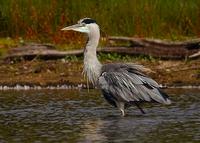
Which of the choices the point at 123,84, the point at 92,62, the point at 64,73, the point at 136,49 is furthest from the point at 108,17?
the point at 123,84

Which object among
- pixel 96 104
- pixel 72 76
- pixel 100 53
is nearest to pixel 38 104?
pixel 96 104

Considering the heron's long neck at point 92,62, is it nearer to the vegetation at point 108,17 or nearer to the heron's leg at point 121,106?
the heron's leg at point 121,106

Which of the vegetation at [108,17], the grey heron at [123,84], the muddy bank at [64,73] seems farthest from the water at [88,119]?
the vegetation at [108,17]

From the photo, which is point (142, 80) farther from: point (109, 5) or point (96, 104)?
point (109, 5)

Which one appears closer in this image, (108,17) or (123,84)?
(123,84)

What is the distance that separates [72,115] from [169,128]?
172 cm

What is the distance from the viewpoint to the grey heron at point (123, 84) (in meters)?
11.3

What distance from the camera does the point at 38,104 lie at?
1226 cm

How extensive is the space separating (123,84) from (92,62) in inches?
25.0

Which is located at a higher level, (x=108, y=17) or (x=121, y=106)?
(x=108, y=17)

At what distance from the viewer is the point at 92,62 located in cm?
1184

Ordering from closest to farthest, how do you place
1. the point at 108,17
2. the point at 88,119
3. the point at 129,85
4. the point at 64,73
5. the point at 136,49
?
the point at 88,119 → the point at 129,85 → the point at 64,73 → the point at 136,49 → the point at 108,17

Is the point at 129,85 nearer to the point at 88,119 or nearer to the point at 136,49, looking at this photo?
the point at 88,119

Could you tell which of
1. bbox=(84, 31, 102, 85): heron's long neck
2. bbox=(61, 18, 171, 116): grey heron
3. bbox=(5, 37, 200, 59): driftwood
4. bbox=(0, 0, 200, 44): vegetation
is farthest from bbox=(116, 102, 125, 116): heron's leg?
bbox=(0, 0, 200, 44): vegetation
